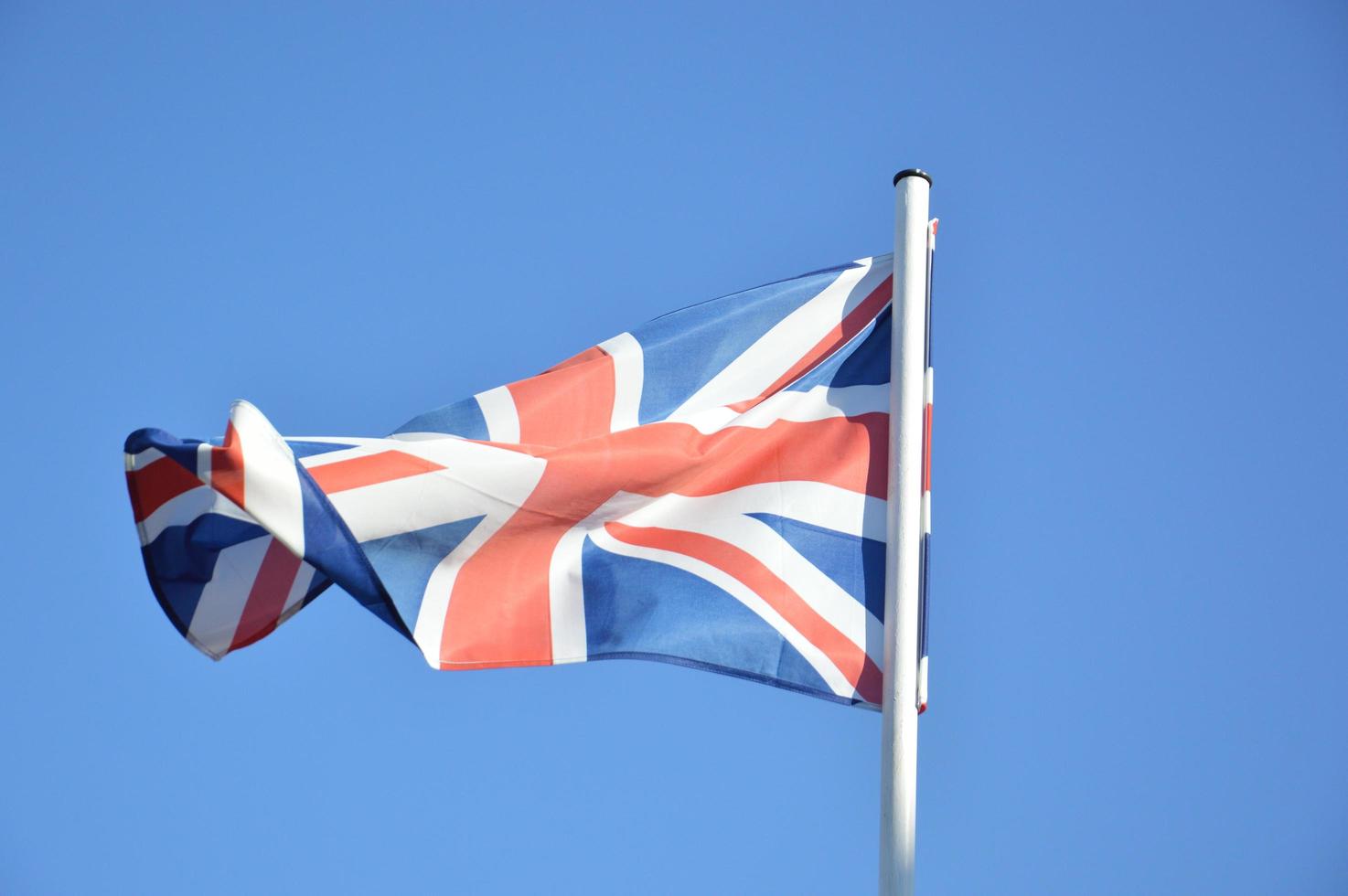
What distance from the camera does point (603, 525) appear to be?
8641 mm

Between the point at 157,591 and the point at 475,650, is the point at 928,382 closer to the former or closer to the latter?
the point at 475,650

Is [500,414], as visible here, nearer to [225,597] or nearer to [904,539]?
[225,597]

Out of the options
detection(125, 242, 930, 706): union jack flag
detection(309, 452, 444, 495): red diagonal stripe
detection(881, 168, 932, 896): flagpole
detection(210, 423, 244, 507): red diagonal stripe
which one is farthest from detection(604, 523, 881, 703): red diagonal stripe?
detection(210, 423, 244, 507): red diagonal stripe

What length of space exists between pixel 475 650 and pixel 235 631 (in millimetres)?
1347

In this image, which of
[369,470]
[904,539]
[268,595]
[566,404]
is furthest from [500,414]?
[904,539]

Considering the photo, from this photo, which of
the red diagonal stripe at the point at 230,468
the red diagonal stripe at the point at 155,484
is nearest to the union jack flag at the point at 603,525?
the red diagonal stripe at the point at 155,484

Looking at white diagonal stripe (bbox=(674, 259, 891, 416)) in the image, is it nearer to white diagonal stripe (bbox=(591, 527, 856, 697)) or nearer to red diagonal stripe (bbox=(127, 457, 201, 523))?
white diagonal stripe (bbox=(591, 527, 856, 697))

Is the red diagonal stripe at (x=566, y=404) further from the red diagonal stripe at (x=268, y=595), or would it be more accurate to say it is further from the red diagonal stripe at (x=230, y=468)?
the red diagonal stripe at (x=230, y=468)

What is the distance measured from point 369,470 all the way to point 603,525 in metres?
1.36

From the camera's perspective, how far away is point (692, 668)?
8133 millimetres

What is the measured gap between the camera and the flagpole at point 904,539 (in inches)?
280

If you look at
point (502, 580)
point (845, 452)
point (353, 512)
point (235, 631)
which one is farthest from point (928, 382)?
point (235, 631)

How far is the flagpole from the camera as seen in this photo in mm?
7105

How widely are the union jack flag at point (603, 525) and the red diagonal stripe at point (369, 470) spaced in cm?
1
